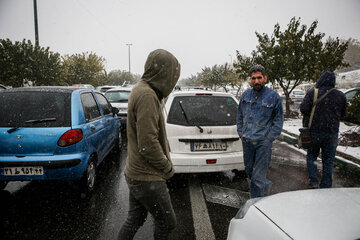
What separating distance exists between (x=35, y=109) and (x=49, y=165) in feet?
2.69

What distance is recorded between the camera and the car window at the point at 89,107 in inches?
144

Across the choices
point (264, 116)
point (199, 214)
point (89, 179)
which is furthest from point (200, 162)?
point (89, 179)

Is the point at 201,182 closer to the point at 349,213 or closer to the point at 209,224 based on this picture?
the point at 209,224

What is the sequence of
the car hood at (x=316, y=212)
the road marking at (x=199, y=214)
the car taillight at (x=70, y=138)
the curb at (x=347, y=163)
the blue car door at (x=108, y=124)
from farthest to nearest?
the curb at (x=347, y=163) → the blue car door at (x=108, y=124) → the car taillight at (x=70, y=138) → the road marking at (x=199, y=214) → the car hood at (x=316, y=212)

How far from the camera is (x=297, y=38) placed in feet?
35.3

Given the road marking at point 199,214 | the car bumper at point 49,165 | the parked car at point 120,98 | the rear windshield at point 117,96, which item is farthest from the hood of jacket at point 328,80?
the rear windshield at point 117,96

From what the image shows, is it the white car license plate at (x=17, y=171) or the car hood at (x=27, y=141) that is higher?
the car hood at (x=27, y=141)

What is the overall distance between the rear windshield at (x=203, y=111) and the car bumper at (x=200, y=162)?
48cm

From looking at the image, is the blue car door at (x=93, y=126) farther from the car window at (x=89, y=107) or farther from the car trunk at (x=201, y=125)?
the car trunk at (x=201, y=125)

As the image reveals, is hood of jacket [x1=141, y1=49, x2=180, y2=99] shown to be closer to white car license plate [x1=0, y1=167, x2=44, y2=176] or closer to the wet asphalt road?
the wet asphalt road

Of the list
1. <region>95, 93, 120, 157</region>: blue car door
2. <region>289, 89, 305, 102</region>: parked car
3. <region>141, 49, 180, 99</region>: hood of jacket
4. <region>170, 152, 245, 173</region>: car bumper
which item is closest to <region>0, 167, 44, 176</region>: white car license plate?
<region>95, 93, 120, 157</region>: blue car door

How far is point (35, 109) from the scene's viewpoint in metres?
3.16

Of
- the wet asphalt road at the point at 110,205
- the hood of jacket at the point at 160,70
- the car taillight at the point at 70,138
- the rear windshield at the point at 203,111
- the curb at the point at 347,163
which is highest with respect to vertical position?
the hood of jacket at the point at 160,70

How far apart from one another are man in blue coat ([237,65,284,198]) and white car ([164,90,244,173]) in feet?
1.59
